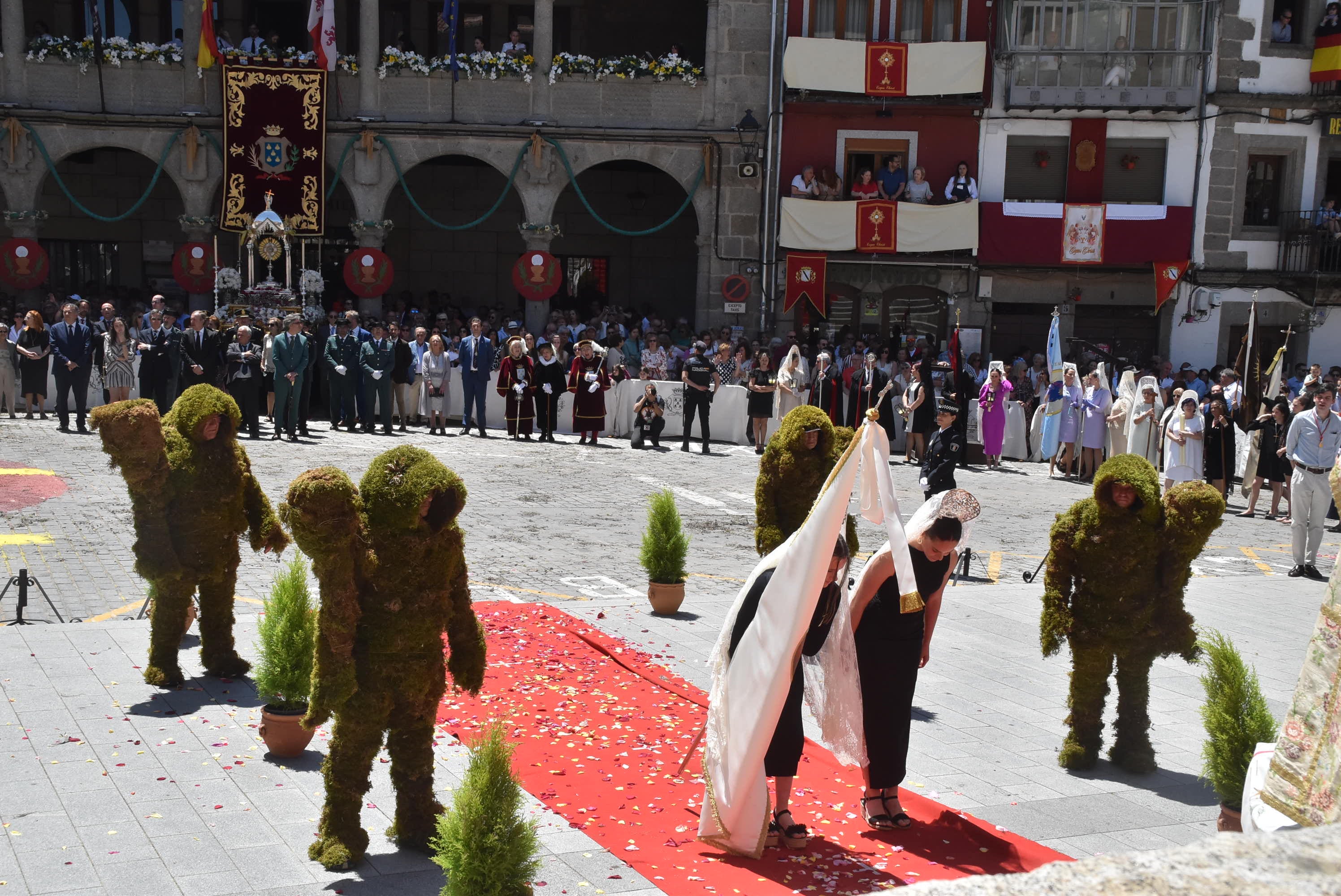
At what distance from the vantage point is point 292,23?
99.8ft

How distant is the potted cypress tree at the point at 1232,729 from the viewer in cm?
644

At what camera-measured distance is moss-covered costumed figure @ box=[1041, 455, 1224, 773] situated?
7.55m

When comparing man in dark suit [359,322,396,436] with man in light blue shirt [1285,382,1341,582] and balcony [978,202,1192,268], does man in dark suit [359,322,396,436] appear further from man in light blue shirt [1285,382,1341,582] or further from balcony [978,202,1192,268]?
balcony [978,202,1192,268]

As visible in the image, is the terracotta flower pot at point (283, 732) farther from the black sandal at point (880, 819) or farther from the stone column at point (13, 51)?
the stone column at point (13, 51)

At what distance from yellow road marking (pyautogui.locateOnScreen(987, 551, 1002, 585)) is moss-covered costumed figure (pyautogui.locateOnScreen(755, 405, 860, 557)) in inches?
182

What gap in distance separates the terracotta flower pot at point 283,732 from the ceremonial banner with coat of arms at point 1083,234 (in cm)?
2393


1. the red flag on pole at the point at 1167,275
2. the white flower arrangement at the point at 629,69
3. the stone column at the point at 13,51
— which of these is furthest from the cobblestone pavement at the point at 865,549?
the stone column at the point at 13,51

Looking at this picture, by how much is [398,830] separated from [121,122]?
978 inches

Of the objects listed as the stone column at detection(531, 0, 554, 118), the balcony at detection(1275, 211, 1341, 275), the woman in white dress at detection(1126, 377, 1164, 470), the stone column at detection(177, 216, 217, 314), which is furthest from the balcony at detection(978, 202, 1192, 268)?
the stone column at detection(177, 216, 217, 314)

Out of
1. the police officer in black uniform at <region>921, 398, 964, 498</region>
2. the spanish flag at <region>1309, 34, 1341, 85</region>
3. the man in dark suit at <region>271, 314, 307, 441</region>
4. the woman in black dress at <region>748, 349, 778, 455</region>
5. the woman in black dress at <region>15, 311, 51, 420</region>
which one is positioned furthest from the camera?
the spanish flag at <region>1309, 34, 1341, 85</region>

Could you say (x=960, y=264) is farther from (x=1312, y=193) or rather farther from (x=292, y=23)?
(x=292, y=23)

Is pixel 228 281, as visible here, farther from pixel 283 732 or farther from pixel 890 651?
pixel 890 651

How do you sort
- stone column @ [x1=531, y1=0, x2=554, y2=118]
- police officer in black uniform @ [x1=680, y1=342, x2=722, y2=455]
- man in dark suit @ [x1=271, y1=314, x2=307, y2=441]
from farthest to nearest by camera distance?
stone column @ [x1=531, y1=0, x2=554, y2=118]
police officer in black uniform @ [x1=680, y1=342, x2=722, y2=455]
man in dark suit @ [x1=271, y1=314, x2=307, y2=441]

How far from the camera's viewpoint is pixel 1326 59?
27312 millimetres
